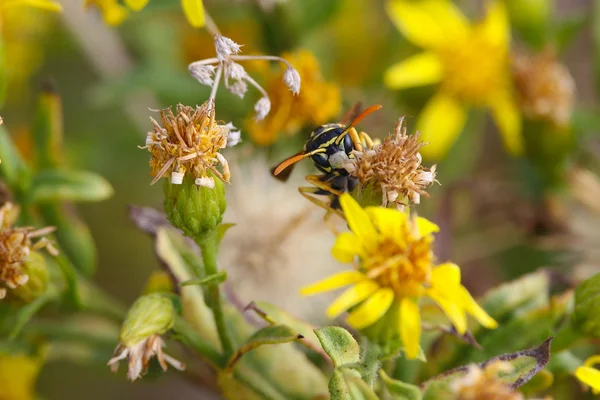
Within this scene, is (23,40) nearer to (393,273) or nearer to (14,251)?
(14,251)

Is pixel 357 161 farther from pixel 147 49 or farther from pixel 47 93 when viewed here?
pixel 147 49

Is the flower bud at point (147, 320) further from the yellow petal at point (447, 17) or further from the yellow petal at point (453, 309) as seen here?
the yellow petal at point (447, 17)

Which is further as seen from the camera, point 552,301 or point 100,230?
point 100,230

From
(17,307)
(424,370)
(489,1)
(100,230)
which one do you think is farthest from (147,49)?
(424,370)

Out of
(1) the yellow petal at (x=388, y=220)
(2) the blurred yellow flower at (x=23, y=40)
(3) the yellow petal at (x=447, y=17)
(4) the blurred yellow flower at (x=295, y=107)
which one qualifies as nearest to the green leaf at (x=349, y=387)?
(1) the yellow petal at (x=388, y=220)

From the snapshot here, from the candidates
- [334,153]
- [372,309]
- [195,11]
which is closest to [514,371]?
[372,309]
